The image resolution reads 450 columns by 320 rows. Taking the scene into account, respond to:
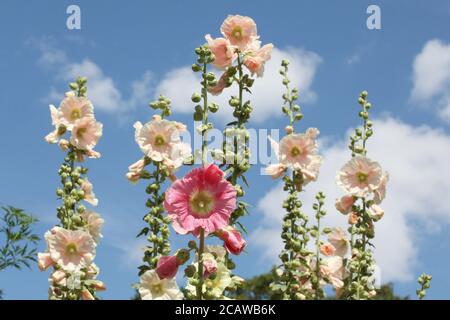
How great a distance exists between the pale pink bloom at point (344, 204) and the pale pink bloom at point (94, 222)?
1709mm

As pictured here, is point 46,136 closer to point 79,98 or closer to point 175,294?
point 79,98

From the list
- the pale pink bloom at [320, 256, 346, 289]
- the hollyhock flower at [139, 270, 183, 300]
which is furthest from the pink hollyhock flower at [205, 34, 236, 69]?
the pale pink bloom at [320, 256, 346, 289]

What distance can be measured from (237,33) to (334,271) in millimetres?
2257

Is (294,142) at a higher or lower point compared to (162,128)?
higher

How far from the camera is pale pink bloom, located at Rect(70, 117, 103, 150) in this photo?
493 cm

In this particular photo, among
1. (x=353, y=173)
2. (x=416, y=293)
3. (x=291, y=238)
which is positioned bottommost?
(x=416, y=293)

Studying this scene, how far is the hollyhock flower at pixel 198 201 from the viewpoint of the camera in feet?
8.56

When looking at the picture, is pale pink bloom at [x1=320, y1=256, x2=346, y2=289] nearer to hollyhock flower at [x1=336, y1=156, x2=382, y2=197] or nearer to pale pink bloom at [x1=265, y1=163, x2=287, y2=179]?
hollyhock flower at [x1=336, y1=156, x2=382, y2=197]

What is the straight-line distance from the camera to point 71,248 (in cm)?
440

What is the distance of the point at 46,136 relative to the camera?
514 cm

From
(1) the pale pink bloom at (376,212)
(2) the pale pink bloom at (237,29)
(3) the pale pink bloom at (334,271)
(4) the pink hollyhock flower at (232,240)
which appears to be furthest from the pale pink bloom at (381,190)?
(4) the pink hollyhock flower at (232,240)
